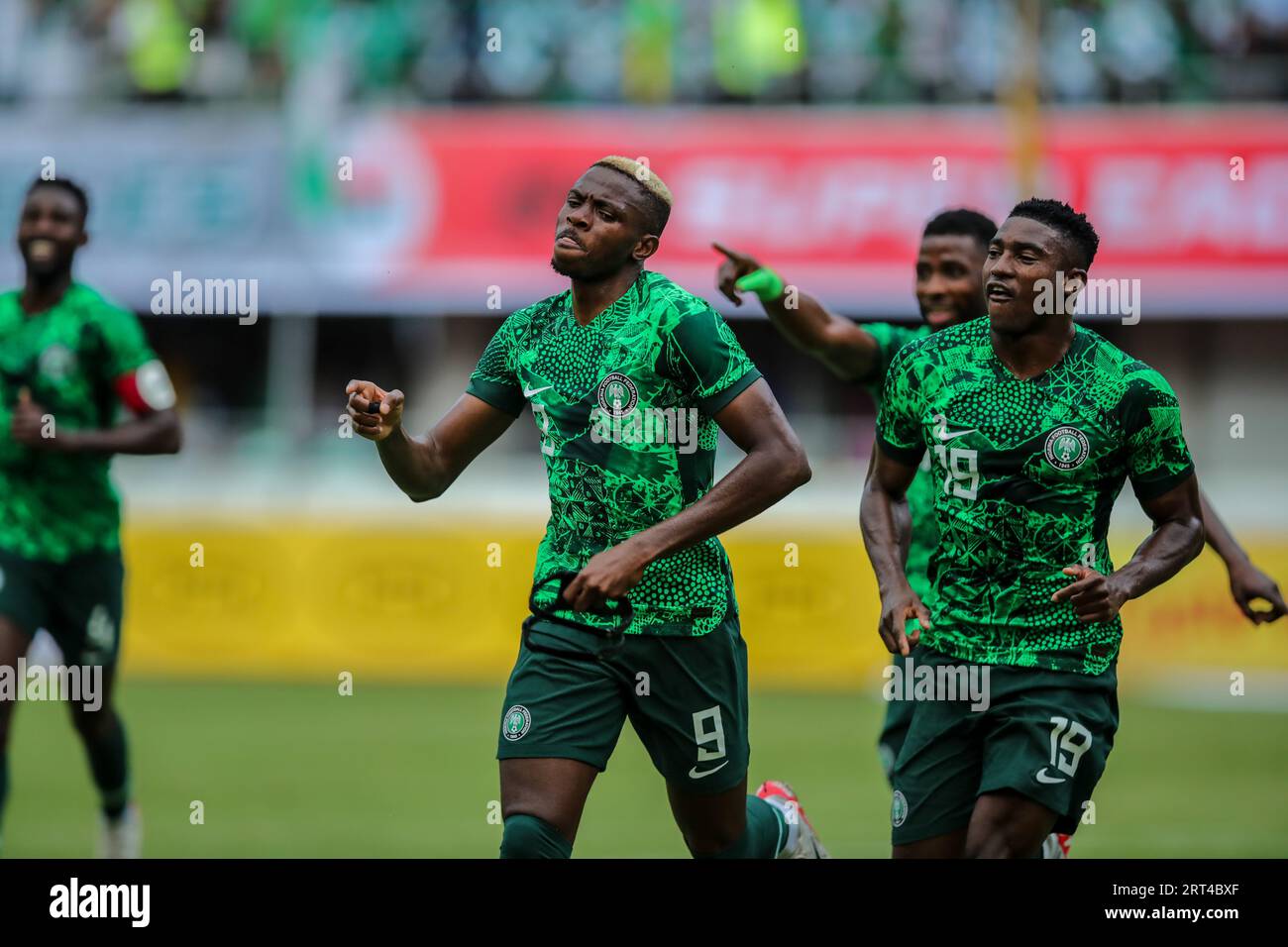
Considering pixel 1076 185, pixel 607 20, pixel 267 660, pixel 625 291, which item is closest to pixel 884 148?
pixel 1076 185

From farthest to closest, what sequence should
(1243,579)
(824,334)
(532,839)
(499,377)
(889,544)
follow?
(824,334)
(1243,579)
(499,377)
(889,544)
(532,839)

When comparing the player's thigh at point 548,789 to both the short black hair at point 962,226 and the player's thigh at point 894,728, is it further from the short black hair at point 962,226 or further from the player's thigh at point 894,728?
the short black hair at point 962,226

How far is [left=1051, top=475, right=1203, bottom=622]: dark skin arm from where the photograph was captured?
562 centimetres

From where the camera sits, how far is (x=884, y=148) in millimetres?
21688

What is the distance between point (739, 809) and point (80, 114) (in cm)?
1837

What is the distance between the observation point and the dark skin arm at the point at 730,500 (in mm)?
5625

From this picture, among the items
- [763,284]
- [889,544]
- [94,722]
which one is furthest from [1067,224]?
[94,722]

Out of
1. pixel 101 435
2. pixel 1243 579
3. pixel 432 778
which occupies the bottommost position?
pixel 432 778

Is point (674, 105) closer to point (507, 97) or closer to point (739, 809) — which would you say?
point (507, 97)

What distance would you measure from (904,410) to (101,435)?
3799 millimetres

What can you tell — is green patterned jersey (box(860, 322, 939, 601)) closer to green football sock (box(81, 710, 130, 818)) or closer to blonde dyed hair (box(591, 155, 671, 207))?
blonde dyed hair (box(591, 155, 671, 207))

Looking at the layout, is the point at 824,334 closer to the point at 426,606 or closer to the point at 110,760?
the point at 110,760

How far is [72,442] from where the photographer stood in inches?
327
